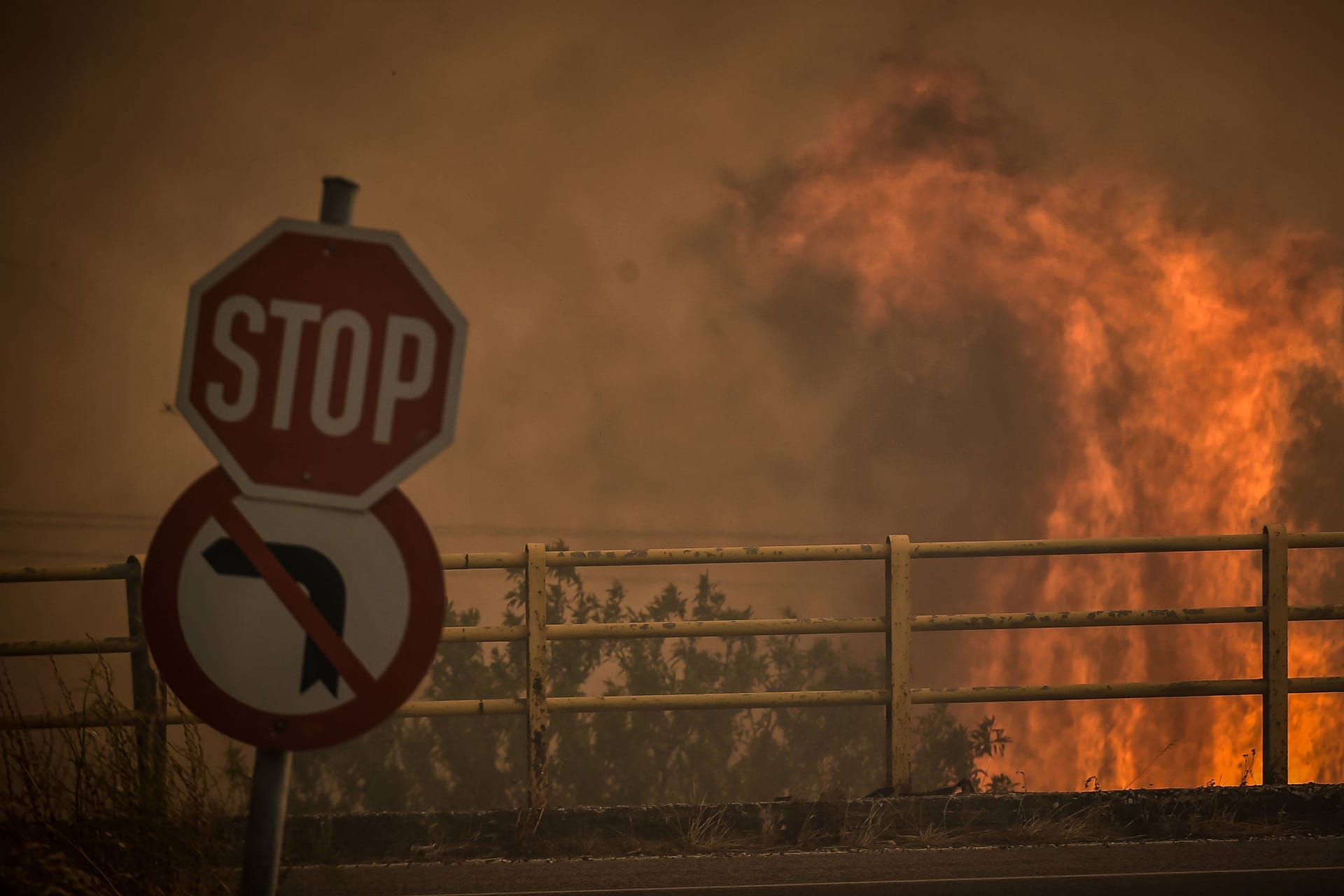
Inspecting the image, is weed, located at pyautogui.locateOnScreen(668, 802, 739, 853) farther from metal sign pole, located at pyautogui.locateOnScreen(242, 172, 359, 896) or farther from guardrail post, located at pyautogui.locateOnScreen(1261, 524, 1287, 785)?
metal sign pole, located at pyautogui.locateOnScreen(242, 172, 359, 896)

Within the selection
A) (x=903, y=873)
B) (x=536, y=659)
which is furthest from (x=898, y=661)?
(x=536, y=659)

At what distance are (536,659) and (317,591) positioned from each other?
3.50 m

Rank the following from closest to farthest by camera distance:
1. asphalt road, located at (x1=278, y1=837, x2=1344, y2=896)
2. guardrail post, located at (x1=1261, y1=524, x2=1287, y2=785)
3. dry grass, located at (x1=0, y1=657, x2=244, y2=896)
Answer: dry grass, located at (x1=0, y1=657, x2=244, y2=896) → asphalt road, located at (x1=278, y1=837, x2=1344, y2=896) → guardrail post, located at (x1=1261, y1=524, x2=1287, y2=785)

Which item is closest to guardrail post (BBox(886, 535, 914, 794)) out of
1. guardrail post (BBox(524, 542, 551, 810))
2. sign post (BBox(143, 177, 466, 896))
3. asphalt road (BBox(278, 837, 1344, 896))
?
asphalt road (BBox(278, 837, 1344, 896))

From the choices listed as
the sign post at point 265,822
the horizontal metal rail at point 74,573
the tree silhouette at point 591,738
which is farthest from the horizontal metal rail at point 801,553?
the tree silhouette at point 591,738

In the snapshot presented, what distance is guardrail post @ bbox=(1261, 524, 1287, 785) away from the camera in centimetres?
621

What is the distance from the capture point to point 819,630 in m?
6.11

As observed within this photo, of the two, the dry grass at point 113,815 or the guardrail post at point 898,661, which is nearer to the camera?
the dry grass at point 113,815

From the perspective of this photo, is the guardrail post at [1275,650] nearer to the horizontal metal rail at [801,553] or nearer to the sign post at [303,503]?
the horizontal metal rail at [801,553]

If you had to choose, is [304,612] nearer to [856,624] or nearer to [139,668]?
[139,668]

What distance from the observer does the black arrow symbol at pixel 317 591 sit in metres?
2.54

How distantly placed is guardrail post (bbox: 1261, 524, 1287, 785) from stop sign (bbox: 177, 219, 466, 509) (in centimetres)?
507

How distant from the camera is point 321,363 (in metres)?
2.56

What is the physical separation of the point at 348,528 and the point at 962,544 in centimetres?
427
